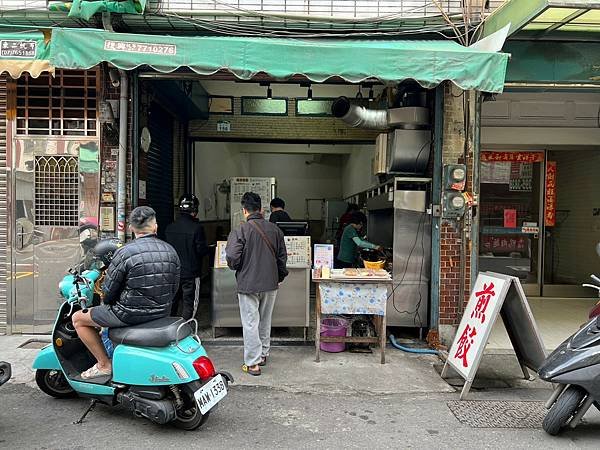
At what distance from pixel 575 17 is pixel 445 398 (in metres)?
4.38

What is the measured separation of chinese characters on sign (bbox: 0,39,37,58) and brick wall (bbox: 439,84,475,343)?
16.1ft

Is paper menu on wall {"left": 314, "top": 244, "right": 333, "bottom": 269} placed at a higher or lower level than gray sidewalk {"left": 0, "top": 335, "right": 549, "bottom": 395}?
higher

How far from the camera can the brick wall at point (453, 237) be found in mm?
5930

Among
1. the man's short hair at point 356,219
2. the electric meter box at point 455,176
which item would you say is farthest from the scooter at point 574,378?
the man's short hair at point 356,219

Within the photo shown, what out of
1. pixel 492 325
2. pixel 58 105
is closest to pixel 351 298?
pixel 492 325

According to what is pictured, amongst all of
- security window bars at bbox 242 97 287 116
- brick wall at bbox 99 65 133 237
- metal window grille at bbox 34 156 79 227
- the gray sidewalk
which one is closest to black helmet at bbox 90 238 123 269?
the gray sidewalk

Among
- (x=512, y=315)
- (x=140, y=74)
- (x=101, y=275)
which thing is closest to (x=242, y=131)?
(x=140, y=74)

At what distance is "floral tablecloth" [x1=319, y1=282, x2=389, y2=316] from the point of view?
536 centimetres

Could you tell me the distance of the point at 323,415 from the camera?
4.09 meters

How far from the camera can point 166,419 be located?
353 cm

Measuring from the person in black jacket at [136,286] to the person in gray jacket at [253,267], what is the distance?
1.12m

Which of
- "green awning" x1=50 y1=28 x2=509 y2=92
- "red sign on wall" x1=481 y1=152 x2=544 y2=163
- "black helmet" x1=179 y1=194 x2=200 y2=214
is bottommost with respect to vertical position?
"black helmet" x1=179 y1=194 x2=200 y2=214

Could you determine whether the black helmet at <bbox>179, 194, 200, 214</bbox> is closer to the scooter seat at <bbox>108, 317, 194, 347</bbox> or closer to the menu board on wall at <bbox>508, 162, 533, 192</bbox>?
the scooter seat at <bbox>108, 317, 194, 347</bbox>

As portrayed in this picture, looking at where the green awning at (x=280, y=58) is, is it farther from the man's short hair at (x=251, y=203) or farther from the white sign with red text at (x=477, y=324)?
the white sign with red text at (x=477, y=324)
